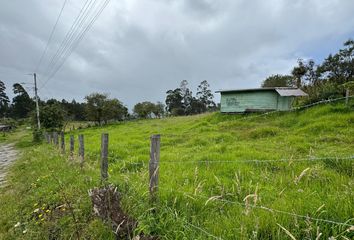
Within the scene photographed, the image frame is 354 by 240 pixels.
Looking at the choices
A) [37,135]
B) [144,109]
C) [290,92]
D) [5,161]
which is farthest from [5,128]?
[290,92]

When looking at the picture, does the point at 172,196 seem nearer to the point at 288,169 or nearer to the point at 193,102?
the point at 288,169

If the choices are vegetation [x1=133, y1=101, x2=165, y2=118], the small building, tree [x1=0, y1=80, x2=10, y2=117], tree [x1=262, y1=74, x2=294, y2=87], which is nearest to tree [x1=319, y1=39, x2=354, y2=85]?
tree [x1=262, y1=74, x2=294, y2=87]

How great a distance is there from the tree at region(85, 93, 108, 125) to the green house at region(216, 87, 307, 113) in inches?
1051

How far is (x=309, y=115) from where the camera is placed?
14.5m

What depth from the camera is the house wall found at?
22.4m

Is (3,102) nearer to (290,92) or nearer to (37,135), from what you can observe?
(37,135)

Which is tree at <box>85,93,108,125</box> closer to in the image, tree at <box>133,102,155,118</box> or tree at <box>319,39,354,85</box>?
tree at <box>133,102,155,118</box>

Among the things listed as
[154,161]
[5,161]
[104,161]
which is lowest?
[5,161]

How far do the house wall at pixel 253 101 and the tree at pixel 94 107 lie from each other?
26878 millimetres

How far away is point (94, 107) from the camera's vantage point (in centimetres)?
4300

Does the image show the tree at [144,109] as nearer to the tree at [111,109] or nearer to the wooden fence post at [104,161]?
the tree at [111,109]

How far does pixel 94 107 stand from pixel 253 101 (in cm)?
3115

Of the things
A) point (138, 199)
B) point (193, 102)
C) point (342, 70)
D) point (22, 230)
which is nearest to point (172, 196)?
point (138, 199)

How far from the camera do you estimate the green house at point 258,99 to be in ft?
72.1
